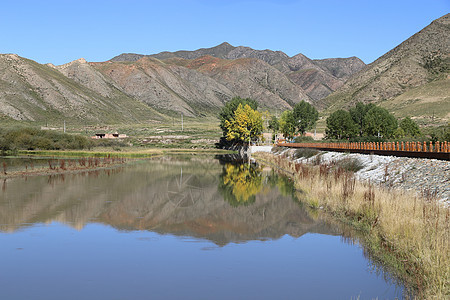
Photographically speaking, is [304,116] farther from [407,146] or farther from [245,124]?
[407,146]

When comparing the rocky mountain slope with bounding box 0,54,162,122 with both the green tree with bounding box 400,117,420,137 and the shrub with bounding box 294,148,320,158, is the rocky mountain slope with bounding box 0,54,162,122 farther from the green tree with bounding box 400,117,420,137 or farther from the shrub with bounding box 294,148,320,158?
the shrub with bounding box 294,148,320,158

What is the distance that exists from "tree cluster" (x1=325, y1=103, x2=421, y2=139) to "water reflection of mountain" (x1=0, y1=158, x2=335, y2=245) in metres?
78.3

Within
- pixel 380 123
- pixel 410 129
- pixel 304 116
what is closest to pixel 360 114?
pixel 410 129

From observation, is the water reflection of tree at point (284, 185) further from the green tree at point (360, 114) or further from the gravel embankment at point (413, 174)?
the green tree at point (360, 114)

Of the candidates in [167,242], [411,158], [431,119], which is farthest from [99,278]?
[431,119]

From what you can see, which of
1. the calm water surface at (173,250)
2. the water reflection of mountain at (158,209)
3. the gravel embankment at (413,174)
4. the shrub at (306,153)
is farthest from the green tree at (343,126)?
the calm water surface at (173,250)

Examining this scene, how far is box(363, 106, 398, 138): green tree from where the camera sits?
107250 mm

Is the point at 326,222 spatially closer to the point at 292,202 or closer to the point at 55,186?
the point at 292,202

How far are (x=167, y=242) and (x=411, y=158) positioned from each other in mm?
22091

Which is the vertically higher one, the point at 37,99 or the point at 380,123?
the point at 37,99

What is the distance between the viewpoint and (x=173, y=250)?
15.7 m

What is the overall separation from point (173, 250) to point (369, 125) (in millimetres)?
100373

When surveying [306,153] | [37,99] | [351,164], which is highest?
[37,99]

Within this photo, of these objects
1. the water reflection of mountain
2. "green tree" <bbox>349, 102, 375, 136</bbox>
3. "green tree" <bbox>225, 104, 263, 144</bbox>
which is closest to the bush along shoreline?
the water reflection of mountain
